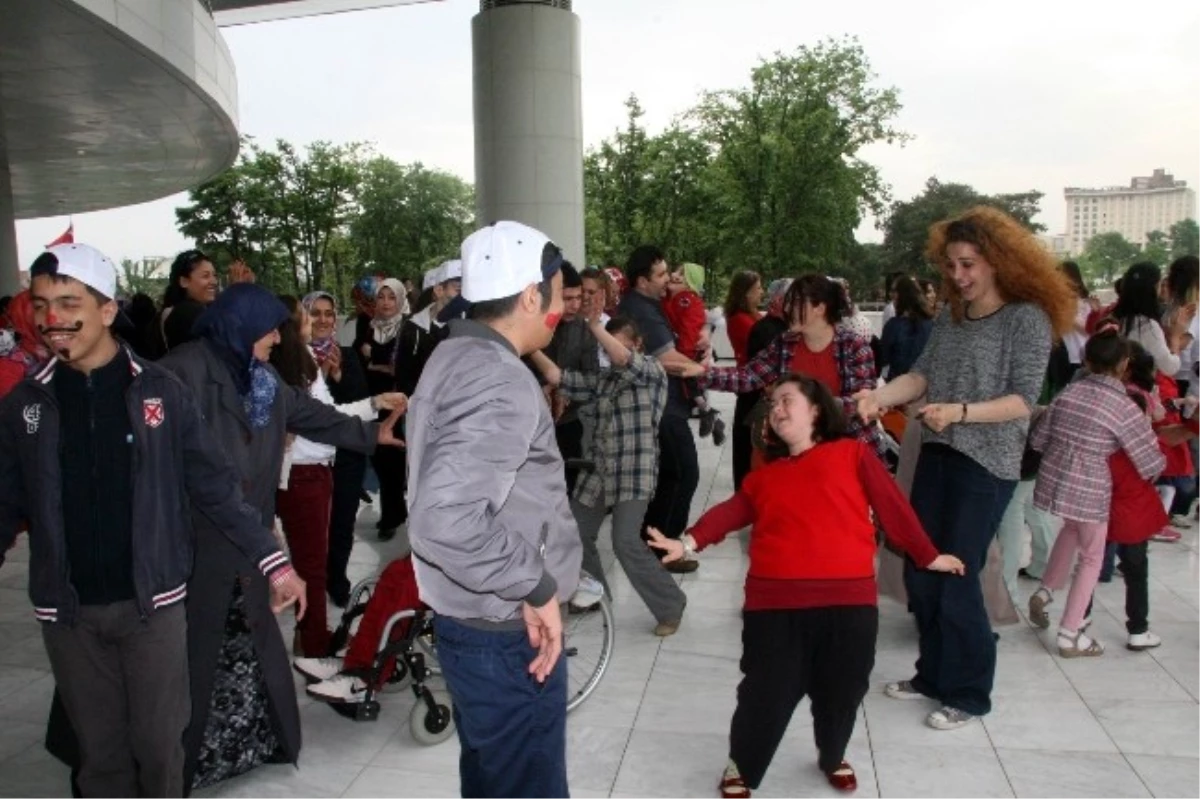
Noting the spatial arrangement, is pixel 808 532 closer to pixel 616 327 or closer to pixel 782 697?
pixel 782 697

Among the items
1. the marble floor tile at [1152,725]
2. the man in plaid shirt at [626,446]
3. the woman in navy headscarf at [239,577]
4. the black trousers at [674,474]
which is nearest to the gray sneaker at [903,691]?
the marble floor tile at [1152,725]

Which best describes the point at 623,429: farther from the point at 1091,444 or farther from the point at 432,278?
the point at 1091,444

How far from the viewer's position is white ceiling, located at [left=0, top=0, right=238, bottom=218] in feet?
32.1

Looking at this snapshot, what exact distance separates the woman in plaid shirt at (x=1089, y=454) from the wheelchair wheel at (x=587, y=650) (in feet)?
6.95

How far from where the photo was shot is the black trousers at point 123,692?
2615 millimetres

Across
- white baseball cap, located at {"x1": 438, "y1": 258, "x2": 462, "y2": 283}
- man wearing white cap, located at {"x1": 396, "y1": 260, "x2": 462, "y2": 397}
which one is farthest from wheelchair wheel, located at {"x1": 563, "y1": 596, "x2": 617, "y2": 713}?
white baseball cap, located at {"x1": 438, "y1": 258, "x2": 462, "y2": 283}

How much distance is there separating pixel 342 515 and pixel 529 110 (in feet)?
27.8

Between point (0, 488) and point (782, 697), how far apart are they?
232cm

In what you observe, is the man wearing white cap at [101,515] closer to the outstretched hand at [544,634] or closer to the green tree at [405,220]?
the outstretched hand at [544,634]

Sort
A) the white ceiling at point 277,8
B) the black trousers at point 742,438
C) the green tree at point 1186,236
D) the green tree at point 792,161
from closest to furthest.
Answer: the black trousers at point 742,438 < the white ceiling at point 277,8 < the green tree at point 792,161 < the green tree at point 1186,236

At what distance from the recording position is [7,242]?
840 inches

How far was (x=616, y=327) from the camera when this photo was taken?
4.90 m

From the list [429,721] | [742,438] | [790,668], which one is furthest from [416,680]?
[742,438]

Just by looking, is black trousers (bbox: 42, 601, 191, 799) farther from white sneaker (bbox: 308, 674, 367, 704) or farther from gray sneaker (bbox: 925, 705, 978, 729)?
gray sneaker (bbox: 925, 705, 978, 729)
